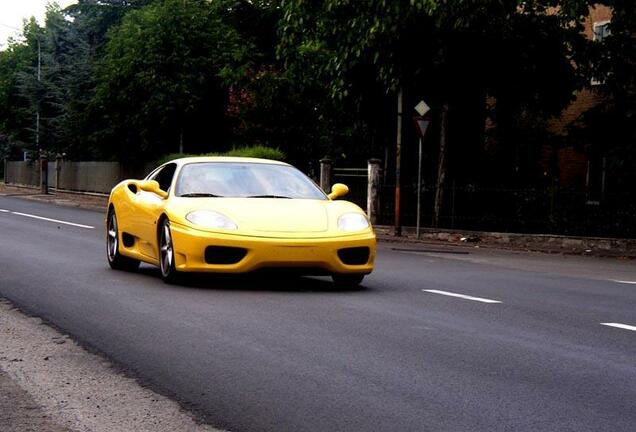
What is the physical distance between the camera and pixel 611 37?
88.3ft

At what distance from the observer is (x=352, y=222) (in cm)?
Result: 1174

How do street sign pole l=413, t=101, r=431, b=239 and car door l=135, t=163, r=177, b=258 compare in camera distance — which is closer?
car door l=135, t=163, r=177, b=258

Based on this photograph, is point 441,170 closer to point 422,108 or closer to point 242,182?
point 422,108

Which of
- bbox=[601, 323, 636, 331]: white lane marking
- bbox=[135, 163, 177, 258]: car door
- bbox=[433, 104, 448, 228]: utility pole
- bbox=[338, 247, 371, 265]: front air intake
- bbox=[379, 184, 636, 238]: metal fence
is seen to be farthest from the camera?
bbox=[433, 104, 448, 228]: utility pole

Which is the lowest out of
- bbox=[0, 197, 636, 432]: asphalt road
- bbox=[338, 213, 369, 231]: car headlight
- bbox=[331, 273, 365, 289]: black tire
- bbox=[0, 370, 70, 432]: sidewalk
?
bbox=[0, 370, 70, 432]: sidewalk

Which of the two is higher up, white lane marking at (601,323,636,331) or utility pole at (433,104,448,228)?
utility pole at (433,104,448,228)

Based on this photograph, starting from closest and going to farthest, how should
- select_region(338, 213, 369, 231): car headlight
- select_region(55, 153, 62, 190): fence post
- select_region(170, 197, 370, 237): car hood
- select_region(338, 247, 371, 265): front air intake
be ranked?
select_region(170, 197, 370, 237): car hood, select_region(338, 247, 371, 265): front air intake, select_region(338, 213, 369, 231): car headlight, select_region(55, 153, 62, 190): fence post

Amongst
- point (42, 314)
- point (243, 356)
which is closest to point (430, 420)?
point (243, 356)

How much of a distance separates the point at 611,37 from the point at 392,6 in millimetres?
6552

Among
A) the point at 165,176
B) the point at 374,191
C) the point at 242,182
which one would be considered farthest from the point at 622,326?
the point at 374,191

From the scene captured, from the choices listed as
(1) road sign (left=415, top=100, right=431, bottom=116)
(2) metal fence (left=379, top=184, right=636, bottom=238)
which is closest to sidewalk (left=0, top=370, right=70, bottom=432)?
(2) metal fence (left=379, top=184, right=636, bottom=238)

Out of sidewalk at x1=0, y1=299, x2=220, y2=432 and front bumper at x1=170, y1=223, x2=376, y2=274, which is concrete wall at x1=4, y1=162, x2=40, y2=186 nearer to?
front bumper at x1=170, y1=223, x2=376, y2=274

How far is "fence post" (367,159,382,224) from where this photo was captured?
92.7 feet

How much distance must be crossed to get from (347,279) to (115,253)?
10.6 ft
